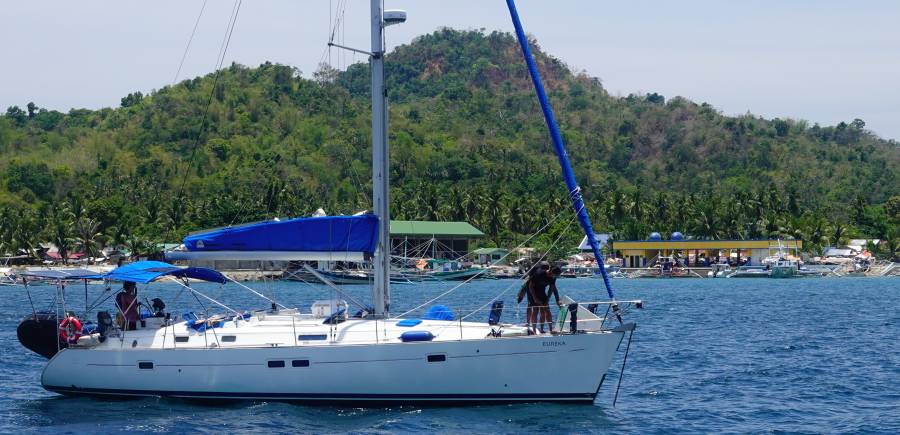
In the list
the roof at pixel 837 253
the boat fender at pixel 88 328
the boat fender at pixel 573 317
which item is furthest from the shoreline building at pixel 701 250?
the boat fender at pixel 88 328

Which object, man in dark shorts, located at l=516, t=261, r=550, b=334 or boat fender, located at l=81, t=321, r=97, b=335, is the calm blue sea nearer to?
Result: man in dark shorts, located at l=516, t=261, r=550, b=334

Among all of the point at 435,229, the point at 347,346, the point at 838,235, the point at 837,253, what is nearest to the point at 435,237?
the point at 435,229

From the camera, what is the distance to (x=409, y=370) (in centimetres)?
2131

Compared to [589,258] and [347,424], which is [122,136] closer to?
[589,258]

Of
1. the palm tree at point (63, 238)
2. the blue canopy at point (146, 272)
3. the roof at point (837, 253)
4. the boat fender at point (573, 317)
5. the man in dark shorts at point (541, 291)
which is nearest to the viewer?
the boat fender at point (573, 317)

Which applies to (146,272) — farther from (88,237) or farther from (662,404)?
(88,237)

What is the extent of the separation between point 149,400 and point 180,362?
129 centimetres

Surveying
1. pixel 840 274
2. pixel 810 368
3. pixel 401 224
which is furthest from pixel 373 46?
pixel 840 274

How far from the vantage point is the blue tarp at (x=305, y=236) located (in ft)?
75.8

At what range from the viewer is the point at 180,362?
870 inches

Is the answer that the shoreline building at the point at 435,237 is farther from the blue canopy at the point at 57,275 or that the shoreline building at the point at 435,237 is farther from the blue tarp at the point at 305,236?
the blue tarp at the point at 305,236

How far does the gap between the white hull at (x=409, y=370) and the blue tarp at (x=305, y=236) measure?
2.57 meters

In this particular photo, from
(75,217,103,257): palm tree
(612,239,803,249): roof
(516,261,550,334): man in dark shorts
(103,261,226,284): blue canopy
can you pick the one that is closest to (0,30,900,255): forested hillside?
(75,217,103,257): palm tree

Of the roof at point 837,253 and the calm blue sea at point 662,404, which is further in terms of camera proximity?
the roof at point 837,253
